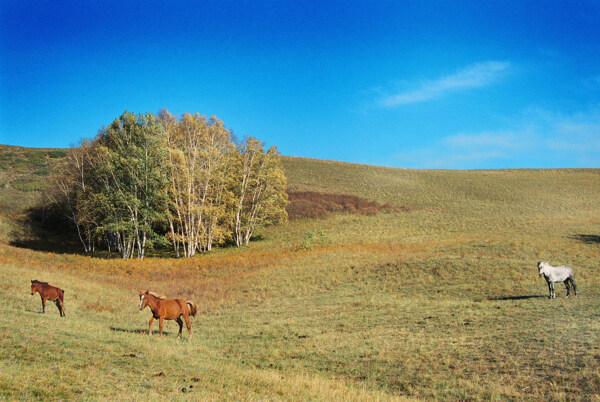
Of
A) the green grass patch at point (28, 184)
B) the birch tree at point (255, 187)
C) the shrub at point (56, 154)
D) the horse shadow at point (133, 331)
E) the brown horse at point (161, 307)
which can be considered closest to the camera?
the brown horse at point (161, 307)

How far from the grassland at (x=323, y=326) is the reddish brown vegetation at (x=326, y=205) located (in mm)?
20068

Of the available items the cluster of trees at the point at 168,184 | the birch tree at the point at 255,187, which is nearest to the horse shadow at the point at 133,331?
the cluster of trees at the point at 168,184

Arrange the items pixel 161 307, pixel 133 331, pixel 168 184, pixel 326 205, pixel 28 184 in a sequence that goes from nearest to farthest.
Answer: pixel 161 307 < pixel 133 331 < pixel 168 184 < pixel 326 205 < pixel 28 184

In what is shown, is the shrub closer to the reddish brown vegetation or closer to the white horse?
the reddish brown vegetation

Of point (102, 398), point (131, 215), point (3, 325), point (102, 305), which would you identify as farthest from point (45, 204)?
point (102, 398)

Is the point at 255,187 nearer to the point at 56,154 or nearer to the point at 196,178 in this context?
the point at 196,178

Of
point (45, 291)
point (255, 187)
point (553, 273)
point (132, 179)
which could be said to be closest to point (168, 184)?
point (132, 179)

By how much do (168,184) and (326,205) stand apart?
114ft

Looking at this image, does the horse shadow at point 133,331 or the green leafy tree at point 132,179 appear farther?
the green leafy tree at point 132,179

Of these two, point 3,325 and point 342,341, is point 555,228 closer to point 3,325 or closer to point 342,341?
point 342,341

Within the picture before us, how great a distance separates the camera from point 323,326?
20297 millimetres

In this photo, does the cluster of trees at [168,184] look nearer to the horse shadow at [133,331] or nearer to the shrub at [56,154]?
the horse shadow at [133,331]

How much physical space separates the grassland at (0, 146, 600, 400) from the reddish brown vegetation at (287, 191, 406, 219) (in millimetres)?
20068

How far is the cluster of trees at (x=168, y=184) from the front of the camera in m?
46.2
